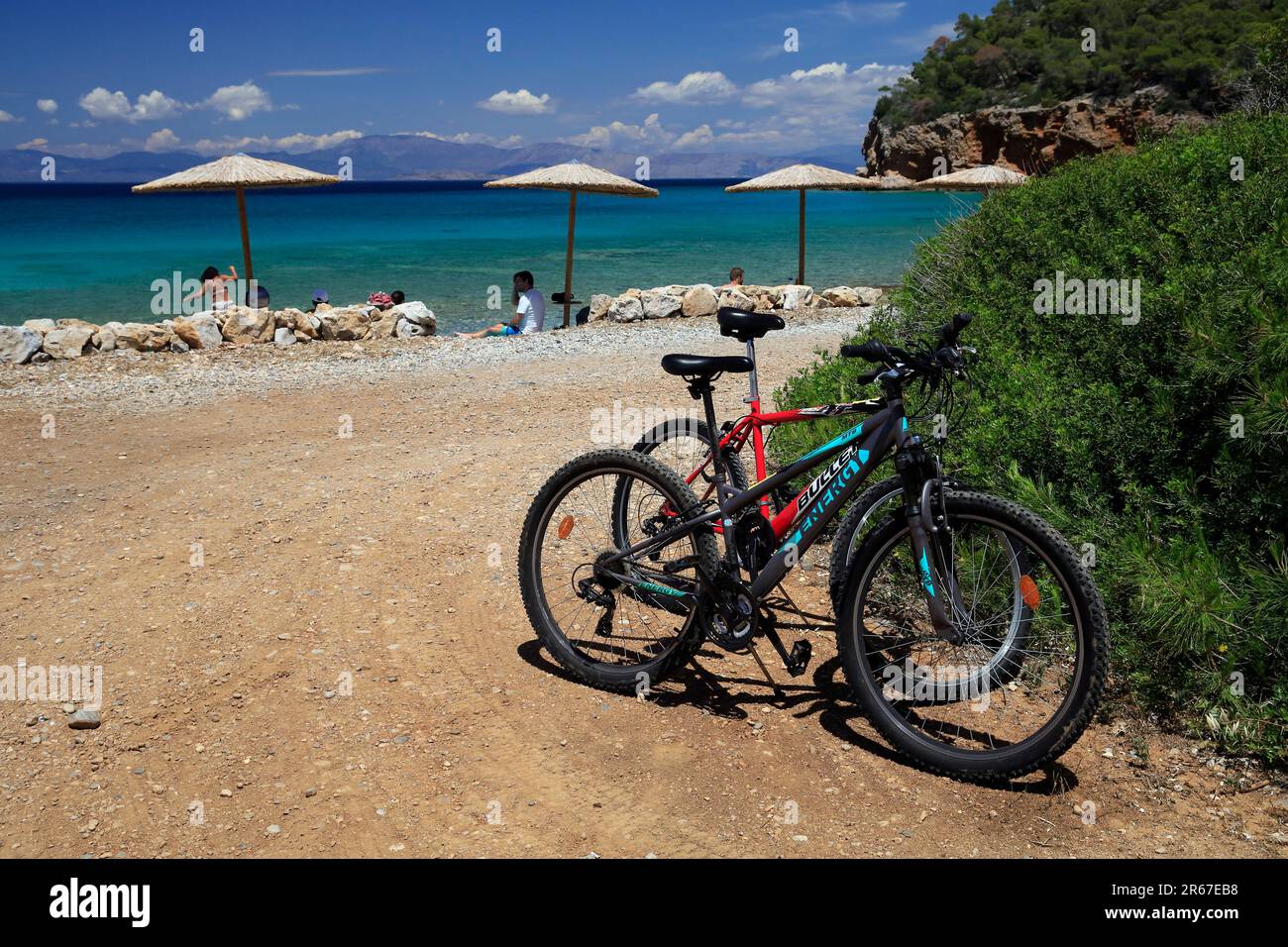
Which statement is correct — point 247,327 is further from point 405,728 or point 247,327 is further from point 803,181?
point 803,181

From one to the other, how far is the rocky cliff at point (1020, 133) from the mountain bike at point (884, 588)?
5757 cm

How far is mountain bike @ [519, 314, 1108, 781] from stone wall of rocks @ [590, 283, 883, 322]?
11252 mm

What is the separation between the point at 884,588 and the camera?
4.57 m

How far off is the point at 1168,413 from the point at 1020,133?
79096 millimetres

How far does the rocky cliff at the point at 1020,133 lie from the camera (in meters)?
63.0

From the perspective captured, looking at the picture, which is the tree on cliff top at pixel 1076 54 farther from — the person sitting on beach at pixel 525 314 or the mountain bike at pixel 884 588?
the mountain bike at pixel 884 588

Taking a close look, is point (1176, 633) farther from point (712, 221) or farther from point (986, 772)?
point (712, 221)

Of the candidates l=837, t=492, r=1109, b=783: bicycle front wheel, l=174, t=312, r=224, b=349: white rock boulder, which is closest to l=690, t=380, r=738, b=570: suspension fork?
l=837, t=492, r=1109, b=783: bicycle front wheel

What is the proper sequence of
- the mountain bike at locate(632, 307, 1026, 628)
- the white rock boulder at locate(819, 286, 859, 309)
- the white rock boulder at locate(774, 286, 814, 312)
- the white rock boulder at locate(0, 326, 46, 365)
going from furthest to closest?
the white rock boulder at locate(819, 286, 859, 309)
the white rock boulder at locate(774, 286, 814, 312)
the white rock boulder at locate(0, 326, 46, 365)
the mountain bike at locate(632, 307, 1026, 628)

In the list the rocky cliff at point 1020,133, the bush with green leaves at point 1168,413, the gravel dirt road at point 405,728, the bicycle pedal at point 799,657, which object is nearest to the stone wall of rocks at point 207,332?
the gravel dirt road at point 405,728

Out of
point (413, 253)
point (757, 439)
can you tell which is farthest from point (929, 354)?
point (413, 253)

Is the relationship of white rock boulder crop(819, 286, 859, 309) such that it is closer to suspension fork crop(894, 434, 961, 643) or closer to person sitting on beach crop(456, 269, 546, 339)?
person sitting on beach crop(456, 269, 546, 339)

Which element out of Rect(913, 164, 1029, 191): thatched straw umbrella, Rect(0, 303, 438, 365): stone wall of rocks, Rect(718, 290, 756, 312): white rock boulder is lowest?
Rect(0, 303, 438, 365): stone wall of rocks

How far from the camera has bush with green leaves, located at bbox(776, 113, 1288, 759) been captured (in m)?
3.59
